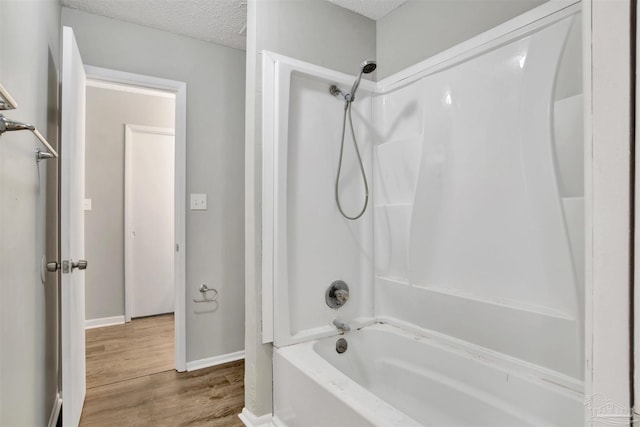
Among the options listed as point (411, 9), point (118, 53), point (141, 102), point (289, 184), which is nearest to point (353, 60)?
point (411, 9)

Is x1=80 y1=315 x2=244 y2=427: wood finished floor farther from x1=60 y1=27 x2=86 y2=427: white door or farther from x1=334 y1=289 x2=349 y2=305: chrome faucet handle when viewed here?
x1=334 y1=289 x2=349 y2=305: chrome faucet handle

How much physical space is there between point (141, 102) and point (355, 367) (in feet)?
11.1

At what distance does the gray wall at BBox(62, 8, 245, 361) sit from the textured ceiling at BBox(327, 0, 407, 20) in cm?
100

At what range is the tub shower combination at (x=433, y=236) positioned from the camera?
1329 millimetres

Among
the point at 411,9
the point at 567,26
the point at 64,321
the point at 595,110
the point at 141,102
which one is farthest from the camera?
the point at 141,102

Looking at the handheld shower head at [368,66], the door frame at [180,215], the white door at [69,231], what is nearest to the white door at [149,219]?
the door frame at [180,215]

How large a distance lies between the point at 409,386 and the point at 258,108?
165 cm

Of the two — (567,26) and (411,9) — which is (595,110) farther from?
(411,9)

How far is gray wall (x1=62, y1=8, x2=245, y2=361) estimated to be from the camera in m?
2.37

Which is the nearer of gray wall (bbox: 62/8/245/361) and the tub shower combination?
the tub shower combination

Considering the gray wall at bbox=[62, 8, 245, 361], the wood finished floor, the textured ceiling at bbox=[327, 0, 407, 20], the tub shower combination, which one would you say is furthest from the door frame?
the textured ceiling at bbox=[327, 0, 407, 20]

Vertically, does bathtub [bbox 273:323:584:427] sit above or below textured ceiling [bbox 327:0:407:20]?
below

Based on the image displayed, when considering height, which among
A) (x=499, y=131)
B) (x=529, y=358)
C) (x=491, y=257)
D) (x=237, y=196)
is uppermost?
(x=499, y=131)

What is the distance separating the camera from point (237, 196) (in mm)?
2641
